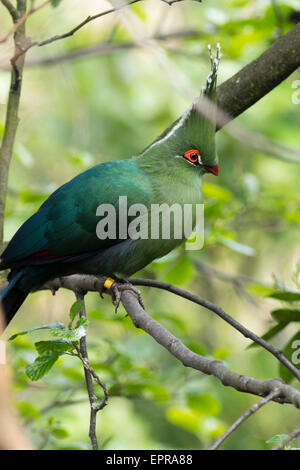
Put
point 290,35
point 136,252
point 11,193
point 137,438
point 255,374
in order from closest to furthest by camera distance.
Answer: point 290,35, point 136,252, point 11,193, point 137,438, point 255,374

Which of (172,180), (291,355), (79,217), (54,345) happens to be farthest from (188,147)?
(54,345)

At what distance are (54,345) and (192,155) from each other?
1.26 meters

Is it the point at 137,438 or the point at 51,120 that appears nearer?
the point at 137,438

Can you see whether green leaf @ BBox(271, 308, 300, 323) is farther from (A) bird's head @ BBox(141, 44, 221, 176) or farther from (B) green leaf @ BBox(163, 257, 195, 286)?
(B) green leaf @ BBox(163, 257, 195, 286)

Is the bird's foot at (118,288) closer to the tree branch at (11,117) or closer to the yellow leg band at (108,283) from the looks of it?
the yellow leg band at (108,283)

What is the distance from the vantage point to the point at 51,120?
5969 mm

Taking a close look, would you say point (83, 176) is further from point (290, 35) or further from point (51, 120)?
point (51, 120)

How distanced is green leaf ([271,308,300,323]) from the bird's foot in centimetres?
58

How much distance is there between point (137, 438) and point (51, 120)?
10.4 feet

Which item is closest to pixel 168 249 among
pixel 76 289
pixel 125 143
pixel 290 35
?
pixel 76 289

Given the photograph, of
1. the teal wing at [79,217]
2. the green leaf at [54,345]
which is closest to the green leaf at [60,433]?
the teal wing at [79,217]

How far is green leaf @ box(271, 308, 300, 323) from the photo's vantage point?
6.83ft

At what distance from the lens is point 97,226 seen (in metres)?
2.58

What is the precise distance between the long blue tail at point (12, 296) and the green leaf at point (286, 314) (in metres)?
1.10
